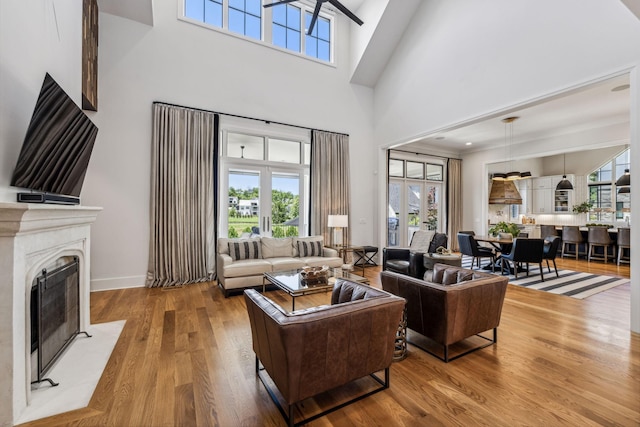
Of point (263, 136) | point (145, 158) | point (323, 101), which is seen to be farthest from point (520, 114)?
point (145, 158)

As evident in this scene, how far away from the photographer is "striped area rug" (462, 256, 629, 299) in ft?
14.8

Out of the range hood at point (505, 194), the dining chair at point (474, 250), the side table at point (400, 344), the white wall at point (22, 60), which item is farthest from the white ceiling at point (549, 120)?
the white wall at point (22, 60)

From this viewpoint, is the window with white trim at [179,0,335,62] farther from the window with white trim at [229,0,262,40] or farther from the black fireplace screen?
the black fireplace screen

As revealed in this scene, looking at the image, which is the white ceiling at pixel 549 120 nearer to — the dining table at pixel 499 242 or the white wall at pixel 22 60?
the dining table at pixel 499 242

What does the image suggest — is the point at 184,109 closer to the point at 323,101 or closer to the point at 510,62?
the point at 323,101

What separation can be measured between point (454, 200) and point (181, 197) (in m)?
7.87

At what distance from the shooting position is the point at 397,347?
246 centimetres

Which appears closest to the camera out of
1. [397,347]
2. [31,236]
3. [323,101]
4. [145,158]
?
[31,236]

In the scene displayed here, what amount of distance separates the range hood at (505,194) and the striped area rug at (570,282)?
11.5 ft

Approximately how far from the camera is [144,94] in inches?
186

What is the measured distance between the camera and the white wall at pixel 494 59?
123 inches

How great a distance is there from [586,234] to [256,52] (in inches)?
367

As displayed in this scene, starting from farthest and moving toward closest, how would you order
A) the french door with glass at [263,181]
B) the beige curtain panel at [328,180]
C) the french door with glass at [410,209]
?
1. the french door with glass at [410,209]
2. the beige curtain panel at [328,180]
3. the french door with glass at [263,181]

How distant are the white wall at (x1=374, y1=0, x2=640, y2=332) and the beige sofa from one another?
3017mm
